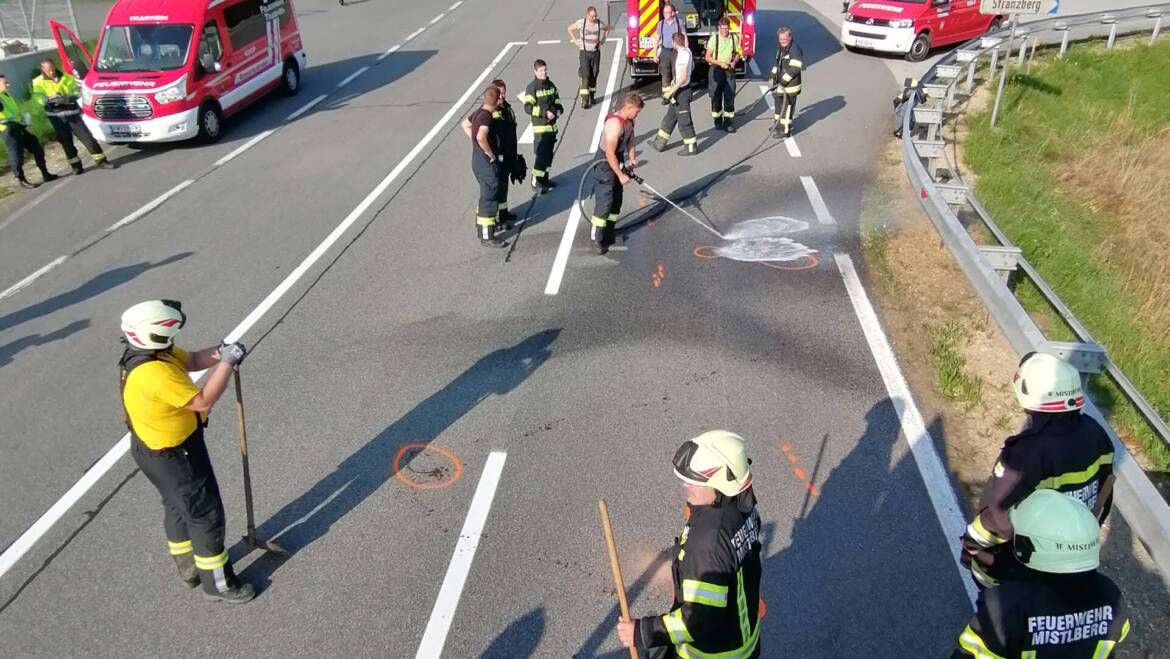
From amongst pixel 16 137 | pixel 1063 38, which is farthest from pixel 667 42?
pixel 16 137

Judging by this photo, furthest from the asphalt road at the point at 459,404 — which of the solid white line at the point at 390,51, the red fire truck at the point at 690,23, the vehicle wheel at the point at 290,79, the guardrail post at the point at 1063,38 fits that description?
the solid white line at the point at 390,51

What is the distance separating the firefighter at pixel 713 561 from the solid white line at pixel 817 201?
24.6ft

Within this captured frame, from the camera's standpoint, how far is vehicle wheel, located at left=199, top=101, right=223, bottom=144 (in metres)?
14.0

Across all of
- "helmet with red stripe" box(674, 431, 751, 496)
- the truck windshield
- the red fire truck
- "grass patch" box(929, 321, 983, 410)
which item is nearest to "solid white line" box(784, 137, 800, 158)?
the red fire truck

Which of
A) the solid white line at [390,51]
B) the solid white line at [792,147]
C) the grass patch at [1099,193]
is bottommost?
the grass patch at [1099,193]

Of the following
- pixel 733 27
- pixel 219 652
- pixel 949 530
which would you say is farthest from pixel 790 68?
pixel 219 652

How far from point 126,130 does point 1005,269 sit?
13326 millimetres

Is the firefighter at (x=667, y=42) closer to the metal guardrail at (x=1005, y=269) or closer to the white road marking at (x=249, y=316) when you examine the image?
the white road marking at (x=249, y=316)

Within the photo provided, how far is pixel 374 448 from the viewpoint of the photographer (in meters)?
6.21

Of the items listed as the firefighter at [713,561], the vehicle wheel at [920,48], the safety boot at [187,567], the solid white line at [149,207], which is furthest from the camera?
the vehicle wheel at [920,48]

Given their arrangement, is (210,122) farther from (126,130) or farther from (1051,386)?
(1051,386)

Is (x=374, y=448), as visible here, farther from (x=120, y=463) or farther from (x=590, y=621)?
(x=590, y=621)

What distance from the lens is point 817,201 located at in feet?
35.0

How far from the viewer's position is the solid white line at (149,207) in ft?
36.1
